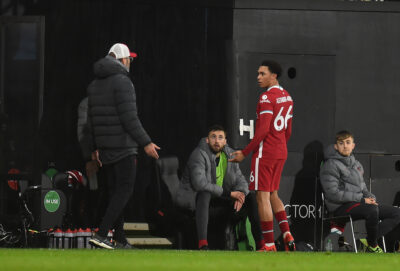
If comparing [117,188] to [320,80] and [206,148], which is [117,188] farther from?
[320,80]

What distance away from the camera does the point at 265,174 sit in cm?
938

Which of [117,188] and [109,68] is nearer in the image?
[117,188]

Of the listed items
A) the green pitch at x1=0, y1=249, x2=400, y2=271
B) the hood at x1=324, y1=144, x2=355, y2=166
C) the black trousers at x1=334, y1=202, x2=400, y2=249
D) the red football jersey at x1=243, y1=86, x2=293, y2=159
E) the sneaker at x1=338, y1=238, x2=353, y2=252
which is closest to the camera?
the green pitch at x1=0, y1=249, x2=400, y2=271

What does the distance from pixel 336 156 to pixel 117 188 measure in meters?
2.92

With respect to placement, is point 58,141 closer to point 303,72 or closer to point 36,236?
point 36,236

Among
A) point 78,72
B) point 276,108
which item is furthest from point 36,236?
point 276,108

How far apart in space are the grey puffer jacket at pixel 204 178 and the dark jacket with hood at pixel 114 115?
45.3 inches

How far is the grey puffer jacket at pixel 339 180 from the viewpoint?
10469mm

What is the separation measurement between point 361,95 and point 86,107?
11.2ft

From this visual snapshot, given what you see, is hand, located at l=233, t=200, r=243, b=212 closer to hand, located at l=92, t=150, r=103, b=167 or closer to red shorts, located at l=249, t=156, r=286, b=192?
red shorts, located at l=249, t=156, r=286, b=192

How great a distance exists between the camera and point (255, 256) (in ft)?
26.1

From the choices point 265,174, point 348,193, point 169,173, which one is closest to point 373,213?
point 348,193

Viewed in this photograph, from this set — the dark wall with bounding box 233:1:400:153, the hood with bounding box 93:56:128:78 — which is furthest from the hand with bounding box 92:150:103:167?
the dark wall with bounding box 233:1:400:153

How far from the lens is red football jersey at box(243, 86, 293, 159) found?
9.32 metres
